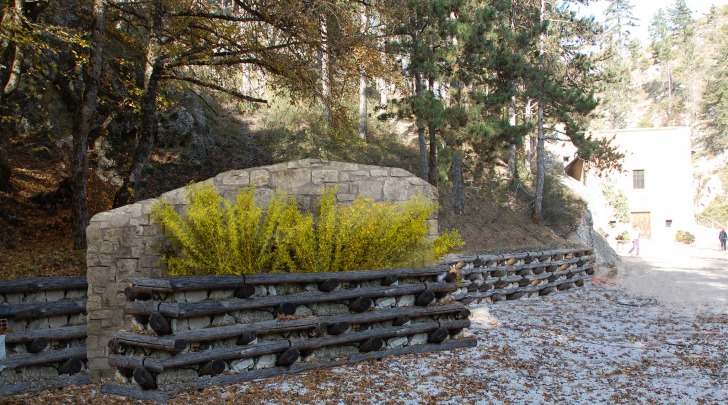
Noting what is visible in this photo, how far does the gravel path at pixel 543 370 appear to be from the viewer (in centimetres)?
571

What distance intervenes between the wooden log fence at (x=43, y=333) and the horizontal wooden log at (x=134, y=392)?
109cm

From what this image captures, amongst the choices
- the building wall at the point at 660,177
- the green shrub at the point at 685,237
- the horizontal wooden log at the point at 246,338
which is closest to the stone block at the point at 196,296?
the horizontal wooden log at the point at 246,338

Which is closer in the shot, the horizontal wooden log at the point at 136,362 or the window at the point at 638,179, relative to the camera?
the horizontal wooden log at the point at 136,362

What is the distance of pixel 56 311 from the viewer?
675 cm

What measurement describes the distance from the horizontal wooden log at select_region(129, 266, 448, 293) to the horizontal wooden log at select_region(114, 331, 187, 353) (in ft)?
1.43

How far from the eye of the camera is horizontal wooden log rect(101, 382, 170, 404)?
5422 millimetres

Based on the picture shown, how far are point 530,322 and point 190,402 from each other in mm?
6504

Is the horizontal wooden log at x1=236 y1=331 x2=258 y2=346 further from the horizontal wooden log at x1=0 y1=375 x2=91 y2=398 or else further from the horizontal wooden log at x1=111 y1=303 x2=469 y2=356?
the horizontal wooden log at x1=0 y1=375 x2=91 y2=398

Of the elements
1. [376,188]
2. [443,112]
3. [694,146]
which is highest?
[694,146]

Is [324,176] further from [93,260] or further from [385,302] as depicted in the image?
[93,260]

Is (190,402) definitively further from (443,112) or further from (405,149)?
(405,149)

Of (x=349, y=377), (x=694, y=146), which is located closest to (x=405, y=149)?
(x=349, y=377)

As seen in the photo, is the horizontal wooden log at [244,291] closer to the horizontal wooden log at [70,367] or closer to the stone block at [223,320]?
the stone block at [223,320]

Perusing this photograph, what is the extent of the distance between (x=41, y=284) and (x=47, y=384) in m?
1.09
